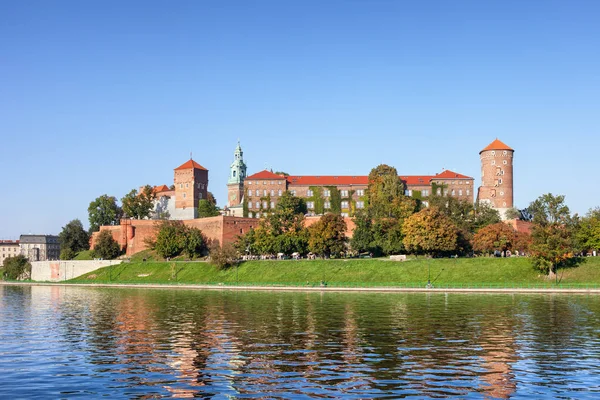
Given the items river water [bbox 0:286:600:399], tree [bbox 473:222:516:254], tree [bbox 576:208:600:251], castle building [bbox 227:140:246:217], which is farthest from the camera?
castle building [bbox 227:140:246:217]

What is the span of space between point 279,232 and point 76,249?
39005 millimetres

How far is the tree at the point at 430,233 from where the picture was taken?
67562mm

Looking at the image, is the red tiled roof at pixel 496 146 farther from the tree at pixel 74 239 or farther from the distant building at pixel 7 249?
the distant building at pixel 7 249

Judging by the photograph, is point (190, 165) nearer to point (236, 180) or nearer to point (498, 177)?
point (236, 180)

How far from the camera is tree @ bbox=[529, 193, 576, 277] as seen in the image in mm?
58344

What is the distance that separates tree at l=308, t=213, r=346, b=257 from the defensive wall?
90.3ft

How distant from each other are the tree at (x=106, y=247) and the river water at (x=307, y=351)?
48220 millimetres

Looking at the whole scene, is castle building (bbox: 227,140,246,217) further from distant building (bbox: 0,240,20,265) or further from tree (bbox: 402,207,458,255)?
distant building (bbox: 0,240,20,265)

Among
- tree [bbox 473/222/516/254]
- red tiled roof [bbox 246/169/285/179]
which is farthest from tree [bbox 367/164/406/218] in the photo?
red tiled roof [bbox 246/169/285/179]

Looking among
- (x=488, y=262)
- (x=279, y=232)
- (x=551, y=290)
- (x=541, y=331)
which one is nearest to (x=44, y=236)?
(x=279, y=232)

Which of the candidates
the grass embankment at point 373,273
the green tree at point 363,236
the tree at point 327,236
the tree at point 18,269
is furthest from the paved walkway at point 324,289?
the tree at point 18,269

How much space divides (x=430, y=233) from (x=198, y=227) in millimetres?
35446

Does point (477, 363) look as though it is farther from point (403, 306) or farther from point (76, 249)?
point (76, 249)

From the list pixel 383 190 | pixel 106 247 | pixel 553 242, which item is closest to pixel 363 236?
pixel 383 190
